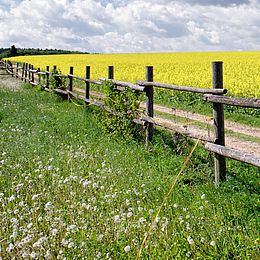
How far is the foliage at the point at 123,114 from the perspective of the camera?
10.4 m

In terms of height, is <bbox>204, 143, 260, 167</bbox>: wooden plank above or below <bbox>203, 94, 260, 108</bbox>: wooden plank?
below

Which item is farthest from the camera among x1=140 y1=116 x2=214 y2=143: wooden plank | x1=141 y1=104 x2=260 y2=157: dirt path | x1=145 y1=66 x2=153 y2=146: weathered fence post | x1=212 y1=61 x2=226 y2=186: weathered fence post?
x1=141 y1=104 x2=260 y2=157: dirt path

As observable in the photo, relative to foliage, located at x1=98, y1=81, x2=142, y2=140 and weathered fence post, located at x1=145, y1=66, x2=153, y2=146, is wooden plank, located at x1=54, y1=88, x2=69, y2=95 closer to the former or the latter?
foliage, located at x1=98, y1=81, x2=142, y2=140

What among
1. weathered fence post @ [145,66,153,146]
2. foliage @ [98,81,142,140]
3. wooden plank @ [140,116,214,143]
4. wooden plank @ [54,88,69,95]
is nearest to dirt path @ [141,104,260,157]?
wooden plank @ [140,116,214,143]

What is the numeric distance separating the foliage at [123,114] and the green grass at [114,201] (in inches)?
13.3

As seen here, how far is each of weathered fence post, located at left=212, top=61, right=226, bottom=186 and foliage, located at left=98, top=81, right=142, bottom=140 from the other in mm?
3407

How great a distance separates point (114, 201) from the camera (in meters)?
6.11

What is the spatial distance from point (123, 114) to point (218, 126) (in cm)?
378

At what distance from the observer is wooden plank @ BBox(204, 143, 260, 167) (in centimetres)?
590

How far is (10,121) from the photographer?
13.1m

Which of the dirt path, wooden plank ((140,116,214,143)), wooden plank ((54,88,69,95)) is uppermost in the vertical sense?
wooden plank ((54,88,69,95))

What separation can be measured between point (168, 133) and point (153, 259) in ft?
22.4

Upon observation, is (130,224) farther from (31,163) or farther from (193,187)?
(31,163)

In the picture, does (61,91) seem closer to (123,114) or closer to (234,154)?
(123,114)
